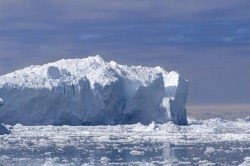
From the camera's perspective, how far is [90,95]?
125ft

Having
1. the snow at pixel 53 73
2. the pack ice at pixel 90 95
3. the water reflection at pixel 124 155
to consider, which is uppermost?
the snow at pixel 53 73

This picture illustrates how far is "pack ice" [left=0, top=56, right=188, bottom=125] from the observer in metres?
35.5

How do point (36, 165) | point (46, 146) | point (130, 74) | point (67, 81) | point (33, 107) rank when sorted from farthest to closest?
point (130, 74) → point (67, 81) → point (33, 107) → point (46, 146) → point (36, 165)

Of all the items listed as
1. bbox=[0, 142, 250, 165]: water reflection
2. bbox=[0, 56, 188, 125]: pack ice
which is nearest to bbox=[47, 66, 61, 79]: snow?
bbox=[0, 56, 188, 125]: pack ice

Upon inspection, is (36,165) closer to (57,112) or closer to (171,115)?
(57,112)

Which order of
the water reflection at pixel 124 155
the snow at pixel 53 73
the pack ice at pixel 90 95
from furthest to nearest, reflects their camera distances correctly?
1. the snow at pixel 53 73
2. the pack ice at pixel 90 95
3. the water reflection at pixel 124 155

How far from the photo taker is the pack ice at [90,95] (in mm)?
35494

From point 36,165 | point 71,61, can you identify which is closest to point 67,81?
point 71,61

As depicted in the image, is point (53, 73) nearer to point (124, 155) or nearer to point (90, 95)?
point (90, 95)

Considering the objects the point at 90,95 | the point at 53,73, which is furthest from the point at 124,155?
the point at 53,73

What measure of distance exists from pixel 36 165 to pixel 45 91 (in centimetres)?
2200

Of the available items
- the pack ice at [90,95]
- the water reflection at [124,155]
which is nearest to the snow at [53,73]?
the pack ice at [90,95]

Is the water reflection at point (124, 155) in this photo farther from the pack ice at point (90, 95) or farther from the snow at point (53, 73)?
the snow at point (53, 73)

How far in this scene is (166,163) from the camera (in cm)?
1445
